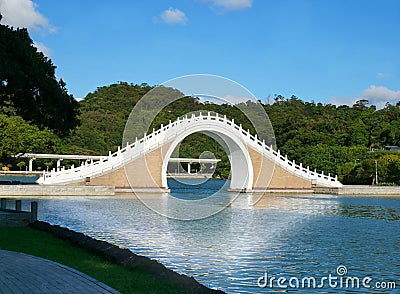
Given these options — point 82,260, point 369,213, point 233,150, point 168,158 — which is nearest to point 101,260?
point 82,260

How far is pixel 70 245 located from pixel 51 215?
9650 millimetres

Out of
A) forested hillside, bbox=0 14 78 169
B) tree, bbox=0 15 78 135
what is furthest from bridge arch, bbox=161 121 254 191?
forested hillside, bbox=0 14 78 169

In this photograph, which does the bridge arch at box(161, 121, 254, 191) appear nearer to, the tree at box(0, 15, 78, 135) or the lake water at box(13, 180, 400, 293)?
the lake water at box(13, 180, 400, 293)

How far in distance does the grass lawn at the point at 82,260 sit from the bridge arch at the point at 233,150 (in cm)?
2454

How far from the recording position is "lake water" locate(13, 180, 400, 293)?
10711 millimetres

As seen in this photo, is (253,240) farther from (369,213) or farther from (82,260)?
(369,213)

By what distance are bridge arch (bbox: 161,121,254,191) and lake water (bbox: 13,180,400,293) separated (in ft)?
39.7

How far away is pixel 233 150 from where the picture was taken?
41.3 metres

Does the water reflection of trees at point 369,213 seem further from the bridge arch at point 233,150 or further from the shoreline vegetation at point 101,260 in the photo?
the shoreline vegetation at point 101,260

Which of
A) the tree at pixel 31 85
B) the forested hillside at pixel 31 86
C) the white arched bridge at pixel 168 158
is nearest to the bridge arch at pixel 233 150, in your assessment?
the white arched bridge at pixel 168 158

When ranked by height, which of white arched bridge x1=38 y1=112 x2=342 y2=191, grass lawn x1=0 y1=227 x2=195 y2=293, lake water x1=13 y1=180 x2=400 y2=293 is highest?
white arched bridge x1=38 y1=112 x2=342 y2=191

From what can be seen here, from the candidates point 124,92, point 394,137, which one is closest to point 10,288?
point 394,137

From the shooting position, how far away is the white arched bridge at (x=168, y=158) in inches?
1326

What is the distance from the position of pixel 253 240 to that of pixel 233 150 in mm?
26223
